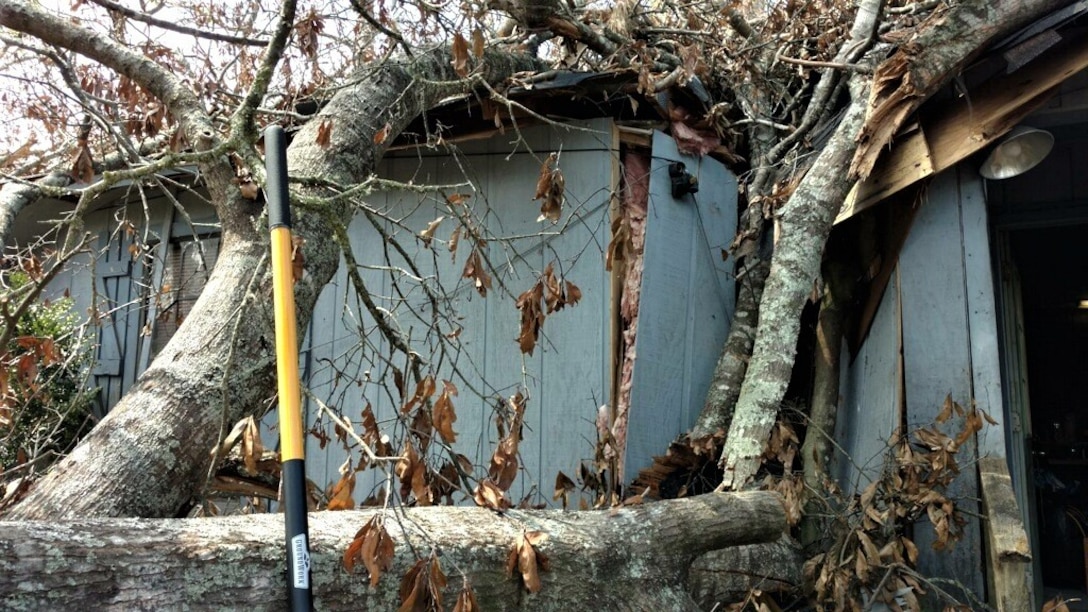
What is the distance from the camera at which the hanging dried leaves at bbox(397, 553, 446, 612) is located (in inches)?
82.1

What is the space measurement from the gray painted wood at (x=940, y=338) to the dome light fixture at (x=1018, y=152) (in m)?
0.36

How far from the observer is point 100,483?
250 cm

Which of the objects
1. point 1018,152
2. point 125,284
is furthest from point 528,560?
point 125,284

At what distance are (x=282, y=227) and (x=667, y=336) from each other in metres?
3.30

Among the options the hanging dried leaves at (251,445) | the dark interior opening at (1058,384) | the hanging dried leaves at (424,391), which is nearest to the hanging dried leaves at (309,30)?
the hanging dried leaves at (424,391)

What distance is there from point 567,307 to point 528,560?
9.33 ft

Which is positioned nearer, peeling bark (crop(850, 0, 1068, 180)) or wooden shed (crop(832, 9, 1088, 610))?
wooden shed (crop(832, 9, 1088, 610))

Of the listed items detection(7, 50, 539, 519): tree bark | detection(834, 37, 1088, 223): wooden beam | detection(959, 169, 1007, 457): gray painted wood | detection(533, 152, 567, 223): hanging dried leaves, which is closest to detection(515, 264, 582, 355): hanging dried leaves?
detection(533, 152, 567, 223): hanging dried leaves

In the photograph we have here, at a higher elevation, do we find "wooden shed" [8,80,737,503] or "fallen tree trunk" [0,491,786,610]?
"wooden shed" [8,80,737,503]

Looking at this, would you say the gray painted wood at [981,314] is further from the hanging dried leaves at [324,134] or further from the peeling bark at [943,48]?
the hanging dried leaves at [324,134]

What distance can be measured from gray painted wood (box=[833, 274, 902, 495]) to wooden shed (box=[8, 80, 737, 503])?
33.4 inches

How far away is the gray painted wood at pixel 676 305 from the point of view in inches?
196

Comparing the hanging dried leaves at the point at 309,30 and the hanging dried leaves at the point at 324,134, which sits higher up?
the hanging dried leaves at the point at 309,30

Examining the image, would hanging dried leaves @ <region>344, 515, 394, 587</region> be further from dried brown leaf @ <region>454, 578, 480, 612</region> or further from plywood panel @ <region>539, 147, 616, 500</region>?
plywood panel @ <region>539, 147, 616, 500</region>
